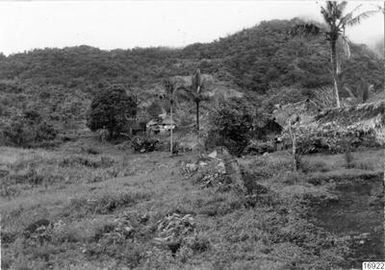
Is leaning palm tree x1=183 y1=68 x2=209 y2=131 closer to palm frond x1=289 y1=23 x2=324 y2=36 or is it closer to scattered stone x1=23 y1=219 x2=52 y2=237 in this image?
palm frond x1=289 y1=23 x2=324 y2=36

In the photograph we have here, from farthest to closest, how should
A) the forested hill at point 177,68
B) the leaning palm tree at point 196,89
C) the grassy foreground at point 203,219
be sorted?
1. the forested hill at point 177,68
2. the leaning palm tree at point 196,89
3. the grassy foreground at point 203,219

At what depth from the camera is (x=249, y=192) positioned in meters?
15.5

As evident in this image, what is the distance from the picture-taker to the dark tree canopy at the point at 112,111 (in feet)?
145

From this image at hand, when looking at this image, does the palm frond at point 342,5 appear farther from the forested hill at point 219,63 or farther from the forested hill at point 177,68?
the forested hill at point 219,63

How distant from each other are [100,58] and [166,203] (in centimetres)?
6831

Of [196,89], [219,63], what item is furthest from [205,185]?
[219,63]

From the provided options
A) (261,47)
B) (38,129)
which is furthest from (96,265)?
(261,47)

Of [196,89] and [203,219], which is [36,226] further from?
[196,89]

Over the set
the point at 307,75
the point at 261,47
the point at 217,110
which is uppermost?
the point at 261,47

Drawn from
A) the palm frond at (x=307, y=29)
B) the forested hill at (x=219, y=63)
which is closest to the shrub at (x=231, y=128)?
the palm frond at (x=307, y=29)

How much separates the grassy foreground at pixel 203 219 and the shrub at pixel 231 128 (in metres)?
5.85

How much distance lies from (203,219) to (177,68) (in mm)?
65145

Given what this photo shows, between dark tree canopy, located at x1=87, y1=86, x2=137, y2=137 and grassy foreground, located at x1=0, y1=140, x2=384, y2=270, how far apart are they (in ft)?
69.5

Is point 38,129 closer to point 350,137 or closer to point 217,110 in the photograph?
point 217,110
